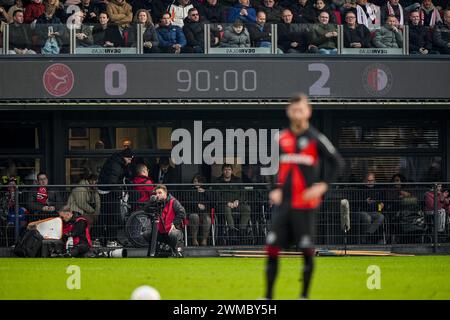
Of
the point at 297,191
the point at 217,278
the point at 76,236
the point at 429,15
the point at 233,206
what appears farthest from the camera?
the point at 429,15

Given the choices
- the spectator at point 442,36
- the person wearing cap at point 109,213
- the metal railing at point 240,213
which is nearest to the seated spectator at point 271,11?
the spectator at point 442,36

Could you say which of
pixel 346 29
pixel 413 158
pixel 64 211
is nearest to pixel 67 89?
pixel 64 211

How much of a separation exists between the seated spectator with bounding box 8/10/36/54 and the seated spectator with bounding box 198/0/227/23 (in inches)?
143

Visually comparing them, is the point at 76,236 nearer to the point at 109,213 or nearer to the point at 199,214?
the point at 109,213

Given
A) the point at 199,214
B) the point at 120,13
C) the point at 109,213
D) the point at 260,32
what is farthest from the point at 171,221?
the point at 120,13

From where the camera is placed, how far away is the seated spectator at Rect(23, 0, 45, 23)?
24266mm

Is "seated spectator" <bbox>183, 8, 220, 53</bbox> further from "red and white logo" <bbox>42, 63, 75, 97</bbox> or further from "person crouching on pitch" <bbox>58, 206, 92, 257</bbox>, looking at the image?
"person crouching on pitch" <bbox>58, 206, 92, 257</bbox>

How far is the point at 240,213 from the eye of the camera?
21766mm

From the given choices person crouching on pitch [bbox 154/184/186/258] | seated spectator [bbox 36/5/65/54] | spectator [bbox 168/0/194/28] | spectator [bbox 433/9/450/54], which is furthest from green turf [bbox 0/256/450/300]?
spectator [bbox 168/0/194/28]

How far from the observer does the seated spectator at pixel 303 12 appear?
24891mm

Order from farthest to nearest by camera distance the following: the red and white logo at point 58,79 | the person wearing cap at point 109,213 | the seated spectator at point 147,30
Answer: the red and white logo at point 58,79
the seated spectator at point 147,30
the person wearing cap at point 109,213

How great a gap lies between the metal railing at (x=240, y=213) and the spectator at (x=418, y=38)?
404 cm

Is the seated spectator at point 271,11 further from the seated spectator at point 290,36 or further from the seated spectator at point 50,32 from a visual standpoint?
the seated spectator at point 50,32

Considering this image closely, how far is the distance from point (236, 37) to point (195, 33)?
2.80ft
